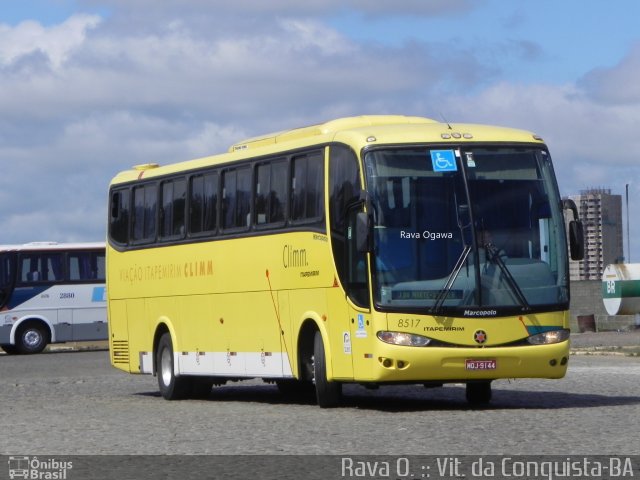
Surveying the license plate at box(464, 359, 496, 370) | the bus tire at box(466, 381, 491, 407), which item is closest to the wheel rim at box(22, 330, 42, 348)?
the bus tire at box(466, 381, 491, 407)

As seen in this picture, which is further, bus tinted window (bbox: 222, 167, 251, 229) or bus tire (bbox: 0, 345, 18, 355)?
bus tire (bbox: 0, 345, 18, 355)

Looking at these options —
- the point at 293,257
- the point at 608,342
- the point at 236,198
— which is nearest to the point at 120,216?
the point at 236,198

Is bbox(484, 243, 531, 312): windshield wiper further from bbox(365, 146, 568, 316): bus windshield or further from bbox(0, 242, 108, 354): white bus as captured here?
bbox(0, 242, 108, 354): white bus

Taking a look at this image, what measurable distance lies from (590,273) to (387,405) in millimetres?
72508

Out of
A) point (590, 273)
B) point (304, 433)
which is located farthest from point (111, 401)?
point (590, 273)

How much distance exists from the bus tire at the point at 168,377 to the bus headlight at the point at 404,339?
277 inches

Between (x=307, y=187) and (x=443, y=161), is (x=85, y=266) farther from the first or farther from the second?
(x=443, y=161)

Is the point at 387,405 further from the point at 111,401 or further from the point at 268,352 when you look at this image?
the point at 111,401

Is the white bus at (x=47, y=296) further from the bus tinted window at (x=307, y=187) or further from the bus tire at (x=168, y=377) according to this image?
the bus tinted window at (x=307, y=187)

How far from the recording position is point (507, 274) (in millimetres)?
19219

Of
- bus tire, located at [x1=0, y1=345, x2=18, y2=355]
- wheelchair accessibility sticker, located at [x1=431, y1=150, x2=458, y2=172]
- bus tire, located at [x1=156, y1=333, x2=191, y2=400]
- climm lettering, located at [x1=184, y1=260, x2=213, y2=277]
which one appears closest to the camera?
wheelchair accessibility sticker, located at [x1=431, y1=150, x2=458, y2=172]

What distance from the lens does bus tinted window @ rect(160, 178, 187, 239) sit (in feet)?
81.7

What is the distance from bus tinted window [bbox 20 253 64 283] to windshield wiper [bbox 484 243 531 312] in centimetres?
3276

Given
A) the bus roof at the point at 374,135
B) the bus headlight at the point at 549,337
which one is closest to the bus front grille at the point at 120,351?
the bus roof at the point at 374,135
